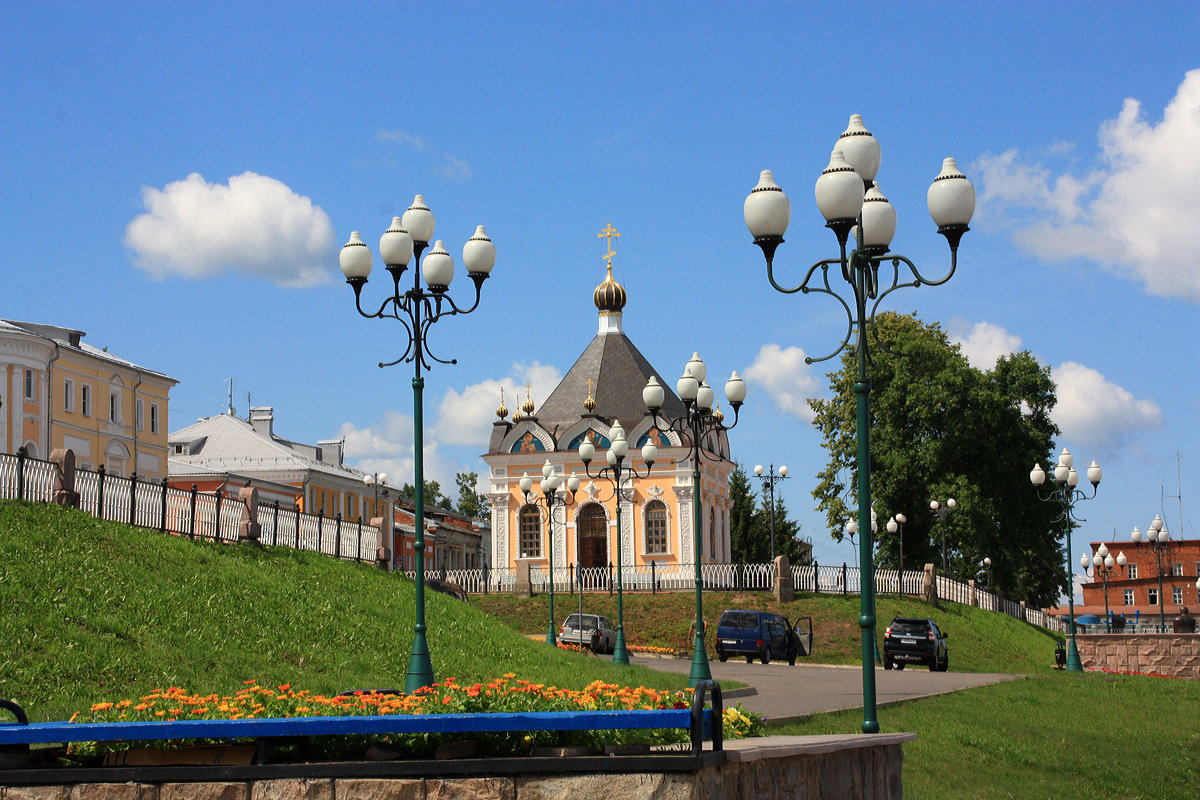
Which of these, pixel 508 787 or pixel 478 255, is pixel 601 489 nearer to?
pixel 478 255

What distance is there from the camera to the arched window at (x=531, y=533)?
51.5m

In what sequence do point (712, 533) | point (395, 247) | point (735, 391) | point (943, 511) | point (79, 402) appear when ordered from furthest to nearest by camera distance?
1. point (79, 402)
2. point (712, 533)
3. point (943, 511)
4. point (735, 391)
5. point (395, 247)

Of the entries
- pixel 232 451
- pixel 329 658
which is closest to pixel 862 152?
pixel 329 658

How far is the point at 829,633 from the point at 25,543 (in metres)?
26.3

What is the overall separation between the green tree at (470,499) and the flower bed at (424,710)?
316 feet

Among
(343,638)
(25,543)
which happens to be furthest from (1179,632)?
(25,543)

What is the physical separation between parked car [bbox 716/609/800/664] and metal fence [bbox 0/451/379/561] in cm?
972

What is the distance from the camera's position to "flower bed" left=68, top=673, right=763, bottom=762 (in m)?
6.50

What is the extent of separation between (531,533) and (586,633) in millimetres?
18848

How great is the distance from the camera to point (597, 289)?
56.8 meters

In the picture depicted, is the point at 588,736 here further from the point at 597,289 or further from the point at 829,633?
the point at 597,289

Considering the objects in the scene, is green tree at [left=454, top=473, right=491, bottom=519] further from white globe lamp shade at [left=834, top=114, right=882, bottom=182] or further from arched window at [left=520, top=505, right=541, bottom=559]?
white globe lamp shade at [left=834, top=114, right=882, bottom=182]

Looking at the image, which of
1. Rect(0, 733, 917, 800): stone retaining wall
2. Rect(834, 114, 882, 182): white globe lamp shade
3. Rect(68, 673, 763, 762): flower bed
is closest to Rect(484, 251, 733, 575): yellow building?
Rect(834, 114, 882, 182): white globe lamp shade

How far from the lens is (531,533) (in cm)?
5166
